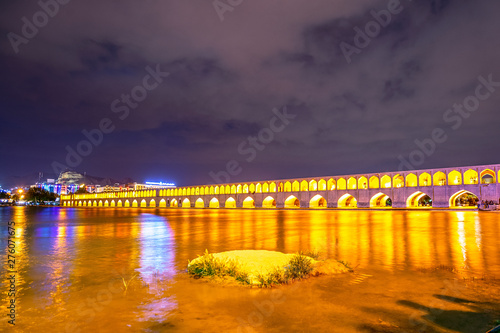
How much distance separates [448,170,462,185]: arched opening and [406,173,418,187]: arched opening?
3.59 metres

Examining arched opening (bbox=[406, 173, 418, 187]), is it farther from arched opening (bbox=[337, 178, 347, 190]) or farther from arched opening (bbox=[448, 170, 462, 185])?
arched opening (bbox=[337, 178, 347, 190])

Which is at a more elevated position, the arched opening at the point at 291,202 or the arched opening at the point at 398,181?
the arched opening at the point at 398,181

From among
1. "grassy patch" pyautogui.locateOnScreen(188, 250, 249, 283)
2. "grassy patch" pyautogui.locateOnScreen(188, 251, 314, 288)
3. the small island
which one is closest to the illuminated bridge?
the small island

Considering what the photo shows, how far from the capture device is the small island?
4.81 meters

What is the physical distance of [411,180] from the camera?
41750 millimetres

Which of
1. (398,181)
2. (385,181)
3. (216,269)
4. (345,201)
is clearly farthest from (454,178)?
(216,269)

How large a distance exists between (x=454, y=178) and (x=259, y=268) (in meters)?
39.7

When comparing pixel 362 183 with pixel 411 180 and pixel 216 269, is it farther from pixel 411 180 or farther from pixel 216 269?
pixel 216 269

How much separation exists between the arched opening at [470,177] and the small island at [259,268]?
3775cm

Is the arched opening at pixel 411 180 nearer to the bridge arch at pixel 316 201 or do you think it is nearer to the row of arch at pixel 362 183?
the row of arch at pixel 362 183

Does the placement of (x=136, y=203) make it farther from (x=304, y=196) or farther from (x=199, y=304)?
(x=199, y=304)

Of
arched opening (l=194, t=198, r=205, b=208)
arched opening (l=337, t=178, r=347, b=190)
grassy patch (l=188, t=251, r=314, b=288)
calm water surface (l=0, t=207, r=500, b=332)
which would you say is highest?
arched opening (l=337, t=178, r=347, b=190)

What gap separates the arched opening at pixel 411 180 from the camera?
4053cm

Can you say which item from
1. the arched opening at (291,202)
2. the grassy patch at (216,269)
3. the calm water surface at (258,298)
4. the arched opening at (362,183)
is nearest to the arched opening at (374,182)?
the arched opening at (362,183)
